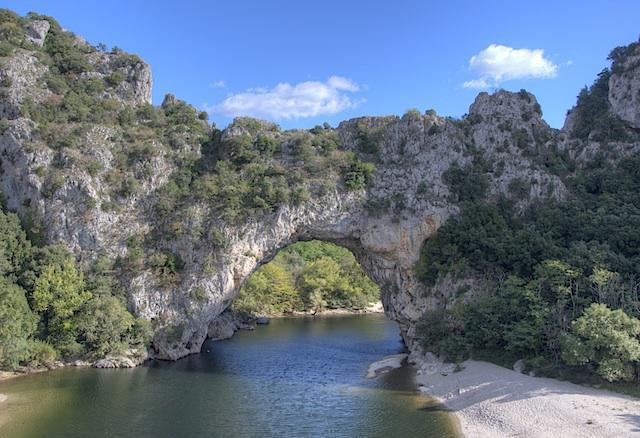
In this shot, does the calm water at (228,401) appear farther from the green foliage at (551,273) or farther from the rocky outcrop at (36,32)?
the rocky outcrop at (36,32)

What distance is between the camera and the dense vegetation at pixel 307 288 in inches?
3408

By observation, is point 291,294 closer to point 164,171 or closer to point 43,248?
point 164,171

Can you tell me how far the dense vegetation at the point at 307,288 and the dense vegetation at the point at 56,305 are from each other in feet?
110

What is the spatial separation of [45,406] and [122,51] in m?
47.9

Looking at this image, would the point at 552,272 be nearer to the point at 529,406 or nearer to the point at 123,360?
the point at 529,406

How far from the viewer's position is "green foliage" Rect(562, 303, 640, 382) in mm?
33125

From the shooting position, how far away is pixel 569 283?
42.1 metres

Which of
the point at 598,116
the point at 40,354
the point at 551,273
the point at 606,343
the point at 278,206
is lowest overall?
the point at 40,354

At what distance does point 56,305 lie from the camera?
46000mm

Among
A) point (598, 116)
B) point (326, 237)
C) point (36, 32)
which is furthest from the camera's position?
point (598, 116)

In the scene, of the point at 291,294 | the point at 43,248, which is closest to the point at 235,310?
the point at 291,294

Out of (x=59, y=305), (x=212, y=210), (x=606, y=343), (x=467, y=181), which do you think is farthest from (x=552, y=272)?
(x=59, y=305)

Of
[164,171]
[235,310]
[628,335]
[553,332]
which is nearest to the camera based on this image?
[628,335]

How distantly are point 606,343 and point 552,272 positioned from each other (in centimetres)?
962
